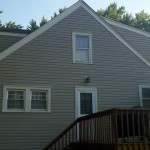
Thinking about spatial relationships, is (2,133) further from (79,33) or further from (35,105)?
(79,33)

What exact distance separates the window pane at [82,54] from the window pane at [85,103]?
1642 mm

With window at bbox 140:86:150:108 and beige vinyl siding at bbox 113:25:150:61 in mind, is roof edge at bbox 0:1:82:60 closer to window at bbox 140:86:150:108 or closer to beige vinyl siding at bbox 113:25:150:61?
beige vinyl siding at bbox 113:25:150:61

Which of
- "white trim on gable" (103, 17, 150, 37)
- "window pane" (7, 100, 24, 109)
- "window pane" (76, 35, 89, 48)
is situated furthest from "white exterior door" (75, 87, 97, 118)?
"white trim on gable" (103, 17, 150, 37)

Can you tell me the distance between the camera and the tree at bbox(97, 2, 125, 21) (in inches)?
1588

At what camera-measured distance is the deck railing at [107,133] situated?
8.93m

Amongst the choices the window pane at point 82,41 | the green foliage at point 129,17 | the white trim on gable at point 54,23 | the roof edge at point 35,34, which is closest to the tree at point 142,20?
the green foliage at point 129,17

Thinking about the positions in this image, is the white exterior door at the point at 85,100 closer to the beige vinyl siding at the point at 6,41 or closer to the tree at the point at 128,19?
the beige vinyl siding at the point at 6,41

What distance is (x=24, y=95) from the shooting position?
13094mm

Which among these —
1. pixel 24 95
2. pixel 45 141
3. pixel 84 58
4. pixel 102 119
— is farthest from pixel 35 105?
pixel 102 119

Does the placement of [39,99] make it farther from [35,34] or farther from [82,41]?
[82,41]

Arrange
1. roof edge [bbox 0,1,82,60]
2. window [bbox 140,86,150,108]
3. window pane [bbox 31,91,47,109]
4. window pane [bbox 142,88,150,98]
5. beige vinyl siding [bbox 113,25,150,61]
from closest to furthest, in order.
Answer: roof edge [bbox 0,1,82,60] < window pane [bbox 31,91,47,109] < window [bbox 140,86,150,108] < window pane [bbox 142,88,150,98] < beige vinyl siding [bbox 113,25,150,61]

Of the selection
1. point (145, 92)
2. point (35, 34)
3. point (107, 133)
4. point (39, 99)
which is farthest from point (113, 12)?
point (107, 133)

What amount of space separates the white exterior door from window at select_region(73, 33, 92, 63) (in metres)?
1.34

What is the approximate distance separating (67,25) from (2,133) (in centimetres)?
551
